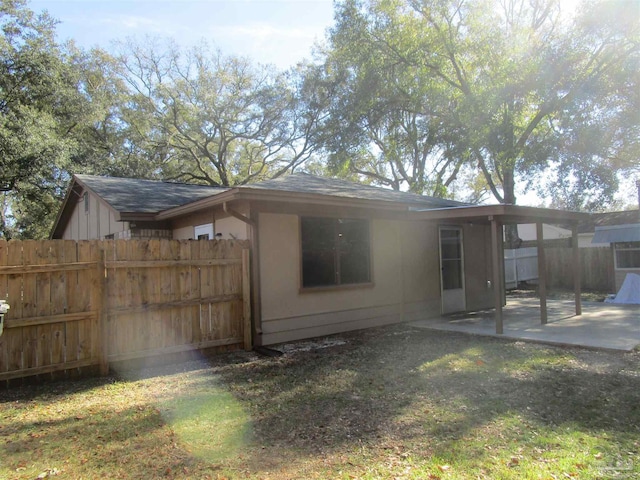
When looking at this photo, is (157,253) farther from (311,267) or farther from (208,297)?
(311,267)

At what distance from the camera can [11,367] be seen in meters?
5.05

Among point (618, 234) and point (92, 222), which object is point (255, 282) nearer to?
point (92, 222)

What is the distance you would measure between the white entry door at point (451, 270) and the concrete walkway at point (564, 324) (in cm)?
41

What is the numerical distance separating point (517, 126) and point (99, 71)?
1973 centimetres

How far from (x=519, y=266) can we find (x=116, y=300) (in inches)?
640

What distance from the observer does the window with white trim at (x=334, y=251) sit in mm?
7797

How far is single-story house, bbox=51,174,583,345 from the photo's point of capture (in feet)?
23.8

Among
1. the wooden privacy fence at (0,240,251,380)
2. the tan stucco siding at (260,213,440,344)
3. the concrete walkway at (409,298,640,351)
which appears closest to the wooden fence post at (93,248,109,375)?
the wooden privacy fence at (0,240,251,380)

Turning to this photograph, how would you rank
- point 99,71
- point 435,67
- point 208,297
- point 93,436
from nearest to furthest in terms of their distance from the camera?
point 93,436 → point 208,297 → point 435,67 → point 99,71

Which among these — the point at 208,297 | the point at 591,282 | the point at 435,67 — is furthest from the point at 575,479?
the point at 591,282

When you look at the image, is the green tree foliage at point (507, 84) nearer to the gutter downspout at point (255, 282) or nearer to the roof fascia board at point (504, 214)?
the roof fascia board at point (504, 214)

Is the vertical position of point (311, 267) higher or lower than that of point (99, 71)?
lower

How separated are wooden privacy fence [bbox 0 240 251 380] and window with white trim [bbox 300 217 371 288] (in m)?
1.32

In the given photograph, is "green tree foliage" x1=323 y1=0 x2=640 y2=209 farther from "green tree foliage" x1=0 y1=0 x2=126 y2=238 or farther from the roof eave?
"green tree foliage" x1=0 y1=0 x2=126 y2=238
